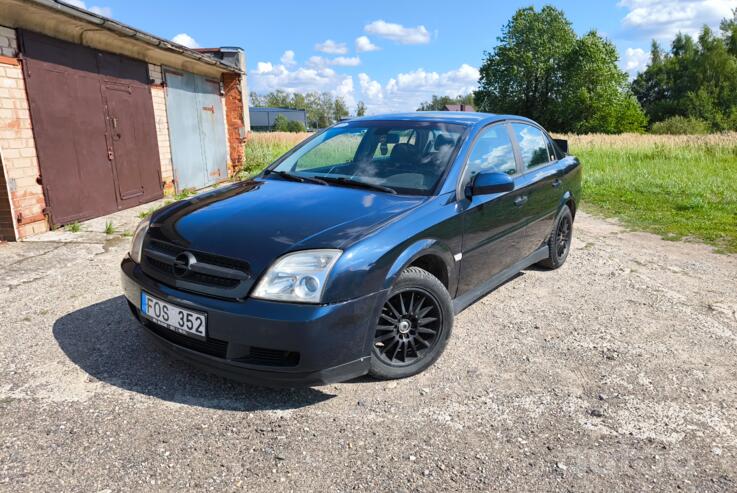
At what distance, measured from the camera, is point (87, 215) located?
6.93 metres

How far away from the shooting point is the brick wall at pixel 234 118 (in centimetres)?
1169

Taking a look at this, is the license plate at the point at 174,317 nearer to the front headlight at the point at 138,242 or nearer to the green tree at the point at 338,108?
the front headlight at the point at 138,242

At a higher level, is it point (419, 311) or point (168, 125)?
point (168, 125)

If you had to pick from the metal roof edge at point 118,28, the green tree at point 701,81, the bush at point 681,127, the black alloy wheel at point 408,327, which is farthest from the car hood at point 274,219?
the green tree at point 701,81

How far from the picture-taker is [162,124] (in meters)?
8.97

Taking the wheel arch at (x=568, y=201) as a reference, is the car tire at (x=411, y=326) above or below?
below

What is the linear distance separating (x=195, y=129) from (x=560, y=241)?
25.7 feet

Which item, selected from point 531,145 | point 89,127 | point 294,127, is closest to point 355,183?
point 531,145

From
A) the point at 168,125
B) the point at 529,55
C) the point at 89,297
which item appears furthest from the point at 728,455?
the point at 529,55

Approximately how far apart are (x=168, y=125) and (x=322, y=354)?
8108 mm

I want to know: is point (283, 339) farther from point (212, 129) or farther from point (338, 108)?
point (338, 108)

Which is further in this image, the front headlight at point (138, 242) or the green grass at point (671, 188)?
the green grass at point (671, 188)

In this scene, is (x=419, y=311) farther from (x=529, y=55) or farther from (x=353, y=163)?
(x=529, y=55)

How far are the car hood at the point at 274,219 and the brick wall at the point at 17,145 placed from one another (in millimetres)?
3820
